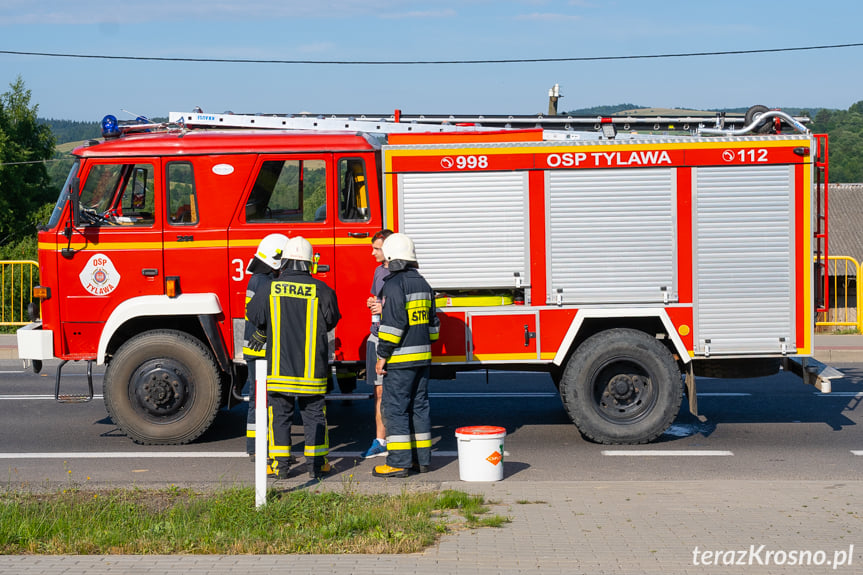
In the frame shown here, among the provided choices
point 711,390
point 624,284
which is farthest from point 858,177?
point 624,284

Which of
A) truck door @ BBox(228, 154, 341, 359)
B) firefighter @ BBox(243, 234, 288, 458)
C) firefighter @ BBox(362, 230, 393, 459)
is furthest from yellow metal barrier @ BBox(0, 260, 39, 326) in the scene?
firefighter @ BBox(362, 230, 393, 459)

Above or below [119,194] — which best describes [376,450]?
below

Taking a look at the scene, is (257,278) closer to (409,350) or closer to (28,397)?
(409,350)

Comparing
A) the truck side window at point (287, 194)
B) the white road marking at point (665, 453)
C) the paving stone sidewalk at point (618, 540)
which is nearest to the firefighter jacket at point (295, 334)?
the truck side window at point (287, 194)

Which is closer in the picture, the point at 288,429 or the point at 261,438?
the point at 261,438

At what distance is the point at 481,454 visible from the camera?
23.3ft

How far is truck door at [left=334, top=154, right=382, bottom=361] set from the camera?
869 cm

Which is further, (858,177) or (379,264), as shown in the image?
(858,177)

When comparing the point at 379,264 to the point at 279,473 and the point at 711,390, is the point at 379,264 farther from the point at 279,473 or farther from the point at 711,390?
the point at 711,390

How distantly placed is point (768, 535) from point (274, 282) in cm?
392

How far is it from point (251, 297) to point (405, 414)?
5.13ft

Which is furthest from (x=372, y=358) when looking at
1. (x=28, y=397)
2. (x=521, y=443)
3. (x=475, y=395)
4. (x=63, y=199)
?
(x=28, y=397)

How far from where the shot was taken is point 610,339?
8633 millimetres

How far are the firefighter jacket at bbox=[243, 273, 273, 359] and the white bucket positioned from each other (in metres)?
1.76
